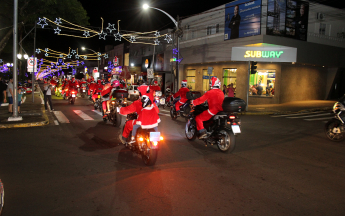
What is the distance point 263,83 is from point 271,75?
3.31 ft

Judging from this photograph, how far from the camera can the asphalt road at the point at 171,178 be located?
13.8 ft

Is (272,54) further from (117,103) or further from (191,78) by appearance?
(117,103)

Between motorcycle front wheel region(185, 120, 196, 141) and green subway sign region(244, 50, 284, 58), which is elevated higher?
green subway sign region(244, 50, 284, 58)

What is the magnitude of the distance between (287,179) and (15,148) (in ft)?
22.1

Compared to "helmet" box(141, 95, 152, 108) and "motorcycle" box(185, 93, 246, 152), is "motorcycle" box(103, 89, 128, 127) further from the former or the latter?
"helmet" box(141, 95, 152, 108)

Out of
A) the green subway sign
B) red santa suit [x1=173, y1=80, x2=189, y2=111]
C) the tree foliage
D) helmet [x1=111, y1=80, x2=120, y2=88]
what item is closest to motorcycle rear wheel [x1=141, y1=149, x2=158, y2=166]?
helmet [x1=111, y1=80, x2=120, y2=88]

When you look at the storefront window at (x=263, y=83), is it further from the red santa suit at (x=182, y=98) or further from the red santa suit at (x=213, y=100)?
the red santa suit at (x=213, y=100)

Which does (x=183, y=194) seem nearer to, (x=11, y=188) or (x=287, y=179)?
(x=287, y=179)

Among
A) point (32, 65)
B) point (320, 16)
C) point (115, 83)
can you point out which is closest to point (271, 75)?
point (320, 16)

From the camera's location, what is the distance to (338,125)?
9.05m

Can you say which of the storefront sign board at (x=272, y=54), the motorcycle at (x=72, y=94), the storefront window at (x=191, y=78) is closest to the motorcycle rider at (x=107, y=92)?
the motorcycle at (x=72, y=94)

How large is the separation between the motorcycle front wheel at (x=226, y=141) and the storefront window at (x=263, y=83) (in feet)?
58.7

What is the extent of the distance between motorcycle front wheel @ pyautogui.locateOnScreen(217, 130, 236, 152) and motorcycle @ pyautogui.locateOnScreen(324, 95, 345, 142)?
4.05 m

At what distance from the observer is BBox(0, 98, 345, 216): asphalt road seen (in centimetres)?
419
